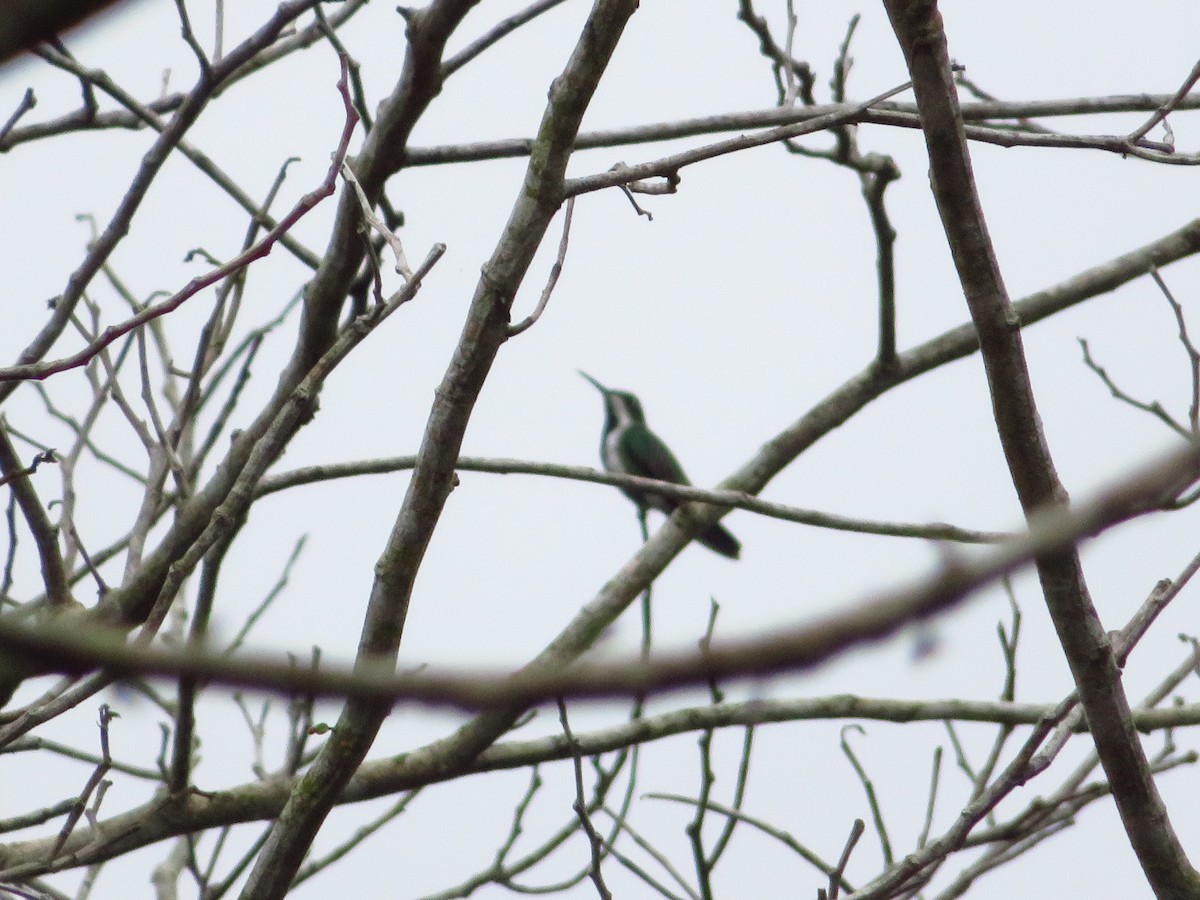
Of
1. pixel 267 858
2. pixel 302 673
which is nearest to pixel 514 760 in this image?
pixel 267 858

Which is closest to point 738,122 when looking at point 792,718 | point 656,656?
point 792,718

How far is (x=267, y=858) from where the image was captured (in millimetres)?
2418

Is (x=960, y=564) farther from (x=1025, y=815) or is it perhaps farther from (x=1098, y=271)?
(x=1098, y=271)

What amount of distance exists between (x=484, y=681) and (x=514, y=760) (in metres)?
2.87

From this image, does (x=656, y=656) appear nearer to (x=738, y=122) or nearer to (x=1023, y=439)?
(x=1023, y=439)

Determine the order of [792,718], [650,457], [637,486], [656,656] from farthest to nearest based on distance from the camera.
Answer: [650,457] → [792,718] → [637,486] → [656,656]

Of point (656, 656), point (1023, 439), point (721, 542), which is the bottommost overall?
point (656, 656)

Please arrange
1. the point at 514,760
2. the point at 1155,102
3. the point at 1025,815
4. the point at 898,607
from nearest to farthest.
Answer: the point at 898,607, the point at 1025,815, the point at 1155,102, the point at 514,760

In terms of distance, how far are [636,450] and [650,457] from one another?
0.14m

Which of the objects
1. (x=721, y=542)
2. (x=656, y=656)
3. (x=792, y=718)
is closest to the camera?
(x=656, y=656)

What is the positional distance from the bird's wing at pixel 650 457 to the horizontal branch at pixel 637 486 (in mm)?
7090

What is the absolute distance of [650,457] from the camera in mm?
10453

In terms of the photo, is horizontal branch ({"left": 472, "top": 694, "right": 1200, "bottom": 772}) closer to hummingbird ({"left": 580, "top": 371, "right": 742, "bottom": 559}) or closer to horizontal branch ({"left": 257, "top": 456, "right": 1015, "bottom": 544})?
horizontal branch ({"left": 257, "top": 456, "right": 1015, "bottom": 544})

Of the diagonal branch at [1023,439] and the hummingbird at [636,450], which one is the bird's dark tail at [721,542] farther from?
the diagonal branch at [1023,439]
